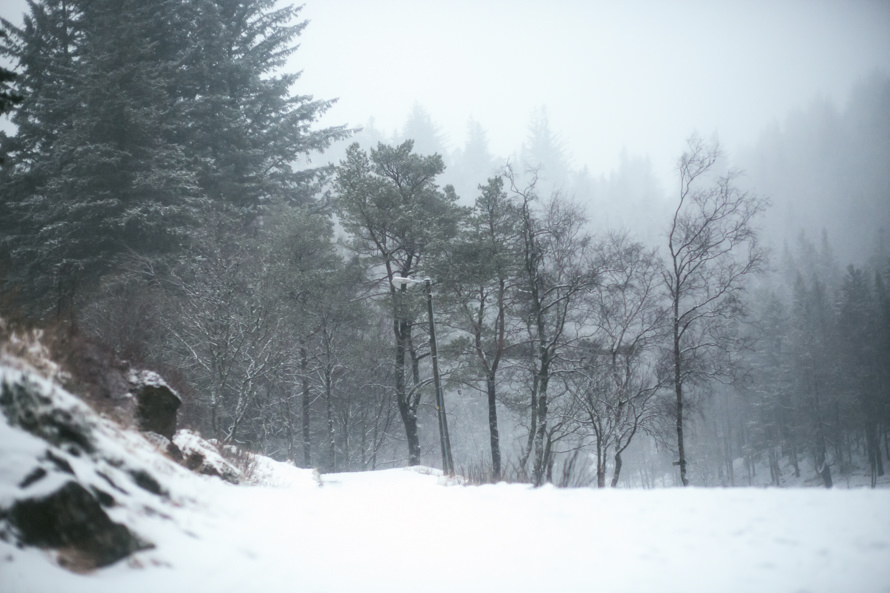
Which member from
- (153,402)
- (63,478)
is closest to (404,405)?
(153,402)

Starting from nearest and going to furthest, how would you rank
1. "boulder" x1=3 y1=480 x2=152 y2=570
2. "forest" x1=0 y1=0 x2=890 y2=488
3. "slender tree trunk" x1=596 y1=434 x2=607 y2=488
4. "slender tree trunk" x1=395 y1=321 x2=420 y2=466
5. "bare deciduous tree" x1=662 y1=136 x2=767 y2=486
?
"boulder" x1=3 y1=480 x2=152 y2=570 → "slender tree trunk" x1=596 y1=434 x2=607 y2=488 → "bare deciduous tree" x1=662 y1=136 x2=767 y2=486 → "forest" x1=0 y1=0 x2=890 y2=488 → "slender tree trunk" x1=395 y1=321 x2=420 y2=466

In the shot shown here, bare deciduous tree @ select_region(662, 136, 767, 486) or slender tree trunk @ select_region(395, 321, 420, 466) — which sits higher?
bare deciduous tree @ select_region(662, 136, 767, 486)

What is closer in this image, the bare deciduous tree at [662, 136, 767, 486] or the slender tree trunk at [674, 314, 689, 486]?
the slender tree trunk at [674, 314, 689, 486]

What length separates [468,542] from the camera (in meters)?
3.60

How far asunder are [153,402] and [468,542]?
4.99m

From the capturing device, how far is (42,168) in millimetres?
16375

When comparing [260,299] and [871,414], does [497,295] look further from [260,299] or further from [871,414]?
[871,414]

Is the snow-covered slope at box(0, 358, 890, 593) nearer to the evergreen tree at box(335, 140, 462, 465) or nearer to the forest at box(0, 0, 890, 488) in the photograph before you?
the forest at box(0, 0, 890, 488)

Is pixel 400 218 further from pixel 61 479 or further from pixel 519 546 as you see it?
pixel 61 479

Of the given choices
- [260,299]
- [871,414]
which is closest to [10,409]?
[260,299]

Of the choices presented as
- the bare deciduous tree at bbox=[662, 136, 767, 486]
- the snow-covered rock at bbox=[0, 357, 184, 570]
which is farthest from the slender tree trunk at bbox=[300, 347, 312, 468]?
the snow-covered rock at bbox=[0, 357, 184, 570]

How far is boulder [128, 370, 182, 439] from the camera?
18.5 feet

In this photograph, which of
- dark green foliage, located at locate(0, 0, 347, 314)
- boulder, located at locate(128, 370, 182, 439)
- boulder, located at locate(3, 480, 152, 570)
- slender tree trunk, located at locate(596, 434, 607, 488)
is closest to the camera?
boulder, located at locate(3, 480, 152, 570)

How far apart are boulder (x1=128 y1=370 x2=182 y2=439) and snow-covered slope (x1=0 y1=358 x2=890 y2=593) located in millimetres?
1536
